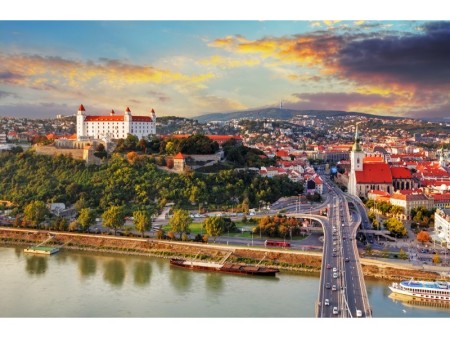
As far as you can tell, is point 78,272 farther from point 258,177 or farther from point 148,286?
point 258,177

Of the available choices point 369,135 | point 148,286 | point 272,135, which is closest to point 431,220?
point 148,286

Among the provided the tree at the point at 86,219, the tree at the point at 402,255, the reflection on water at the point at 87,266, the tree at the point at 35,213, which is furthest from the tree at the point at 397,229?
the tree at the point at 35,213

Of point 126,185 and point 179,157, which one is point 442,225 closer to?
point 179,157

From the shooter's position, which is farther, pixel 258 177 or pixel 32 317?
pixel 258 177

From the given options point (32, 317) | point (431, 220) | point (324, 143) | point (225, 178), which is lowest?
point (32, 317)

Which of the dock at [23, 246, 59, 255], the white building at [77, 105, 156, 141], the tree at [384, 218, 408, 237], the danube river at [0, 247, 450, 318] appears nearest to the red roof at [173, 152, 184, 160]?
the white building at [77, 105, 156, 141]

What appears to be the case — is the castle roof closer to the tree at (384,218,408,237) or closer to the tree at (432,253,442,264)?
the tree at (384,218,408,237)
